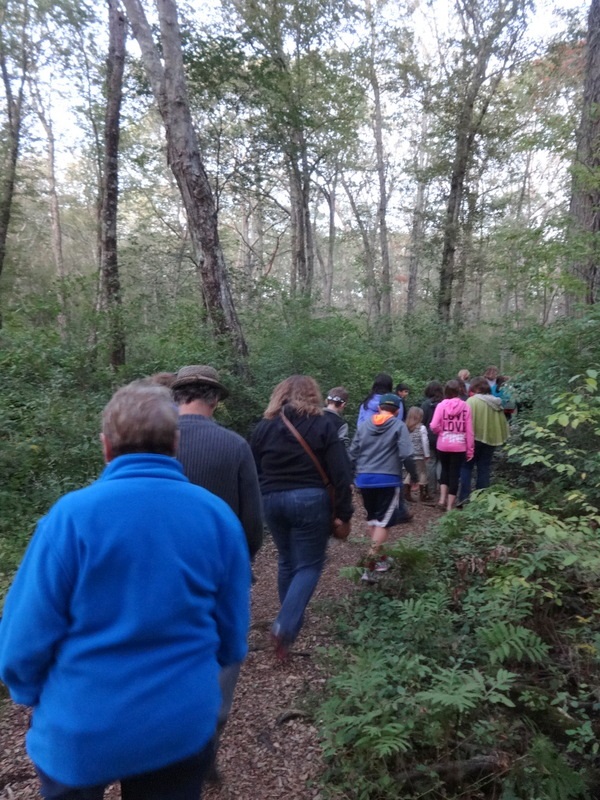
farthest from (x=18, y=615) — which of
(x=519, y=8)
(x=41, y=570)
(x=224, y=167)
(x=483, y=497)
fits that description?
(x=519, y=8)

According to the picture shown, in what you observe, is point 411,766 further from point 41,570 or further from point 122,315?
point 122,315

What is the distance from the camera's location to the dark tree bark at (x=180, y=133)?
823 centimetres

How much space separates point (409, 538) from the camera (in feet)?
17.6

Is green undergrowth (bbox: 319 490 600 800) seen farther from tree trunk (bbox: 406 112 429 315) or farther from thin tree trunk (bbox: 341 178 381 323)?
thin tree trunk (bbox: 341 178 381 323)

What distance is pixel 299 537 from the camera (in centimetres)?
374

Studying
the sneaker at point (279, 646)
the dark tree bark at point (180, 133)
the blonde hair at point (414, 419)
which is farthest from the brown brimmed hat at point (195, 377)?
the dark tree bark at point (180, 133)

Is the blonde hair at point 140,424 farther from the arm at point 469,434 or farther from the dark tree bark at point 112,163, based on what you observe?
the dark tree bark at point 112,163

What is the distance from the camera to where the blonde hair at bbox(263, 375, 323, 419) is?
3723mm

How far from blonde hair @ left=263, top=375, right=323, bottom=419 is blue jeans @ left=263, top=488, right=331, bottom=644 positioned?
0.56 metres

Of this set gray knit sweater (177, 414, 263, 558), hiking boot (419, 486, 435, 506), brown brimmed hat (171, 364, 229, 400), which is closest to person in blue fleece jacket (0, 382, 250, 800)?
gray knit sweater (177, 414, 263, 558)

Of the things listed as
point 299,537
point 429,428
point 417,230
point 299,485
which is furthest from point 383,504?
point 417,230

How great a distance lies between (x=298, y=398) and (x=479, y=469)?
433 cm

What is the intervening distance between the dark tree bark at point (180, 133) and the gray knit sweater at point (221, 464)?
642cm

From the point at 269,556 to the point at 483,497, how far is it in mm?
2643
